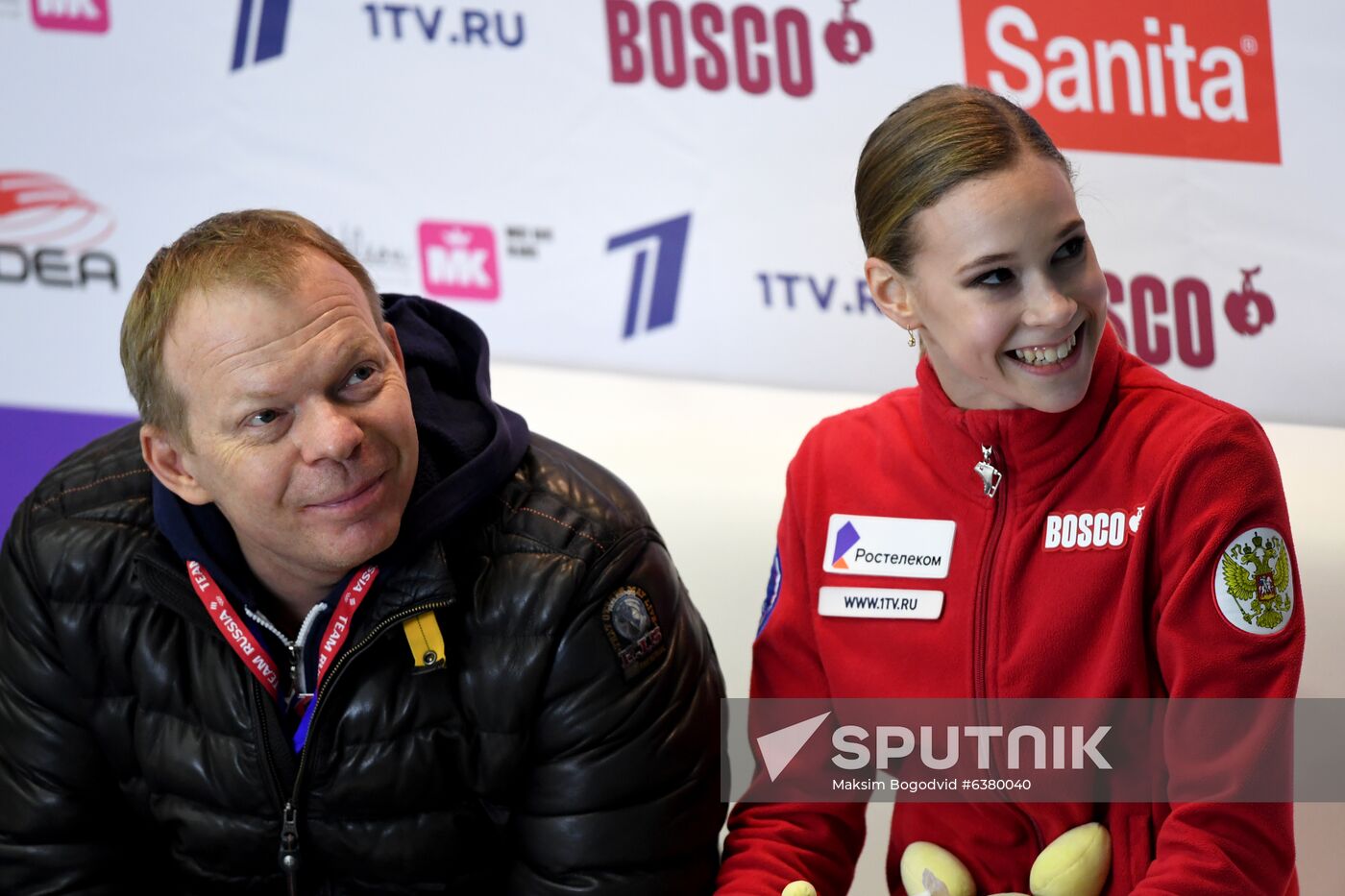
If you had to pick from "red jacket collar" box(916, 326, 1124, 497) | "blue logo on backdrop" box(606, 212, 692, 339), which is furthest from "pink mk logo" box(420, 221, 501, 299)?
"red jacket collar" box(916, 326, 1124, 497)

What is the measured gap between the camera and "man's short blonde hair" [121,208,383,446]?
4.92 feet

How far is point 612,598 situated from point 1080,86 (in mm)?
1717

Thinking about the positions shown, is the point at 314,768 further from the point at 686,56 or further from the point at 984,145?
the point at 686,56

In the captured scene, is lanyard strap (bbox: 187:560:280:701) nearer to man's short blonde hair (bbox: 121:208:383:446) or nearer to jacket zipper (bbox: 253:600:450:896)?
jacket zipper (bbox: 253:600:450:896)

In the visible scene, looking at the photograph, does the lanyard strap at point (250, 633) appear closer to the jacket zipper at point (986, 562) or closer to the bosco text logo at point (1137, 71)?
the jacket zipper at point (986, 562)

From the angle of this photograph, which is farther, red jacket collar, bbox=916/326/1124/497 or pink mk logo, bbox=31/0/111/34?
pink mk logo, bbox=31/0/111/34

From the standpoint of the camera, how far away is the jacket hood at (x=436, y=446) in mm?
1579

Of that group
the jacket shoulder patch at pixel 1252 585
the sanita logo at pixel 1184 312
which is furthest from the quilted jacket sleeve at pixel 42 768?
the sanita logo at pixel 1184 312

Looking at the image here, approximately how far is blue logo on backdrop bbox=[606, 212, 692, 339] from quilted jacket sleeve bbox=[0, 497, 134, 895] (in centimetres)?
162

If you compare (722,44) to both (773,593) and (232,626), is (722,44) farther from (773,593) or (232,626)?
(232,626)

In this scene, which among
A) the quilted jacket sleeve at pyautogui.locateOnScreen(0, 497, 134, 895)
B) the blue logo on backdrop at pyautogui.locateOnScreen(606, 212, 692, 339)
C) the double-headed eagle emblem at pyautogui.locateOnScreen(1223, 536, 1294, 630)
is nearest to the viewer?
the double-headed eagle emblem at pyautogui.locateOnScreen(1223, 536, 1294, 630)

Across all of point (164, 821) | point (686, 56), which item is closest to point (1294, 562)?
point (164, 821)

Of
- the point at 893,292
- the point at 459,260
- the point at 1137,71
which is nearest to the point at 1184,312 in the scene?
the point at 1137,71

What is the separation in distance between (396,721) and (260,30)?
2003 mm
